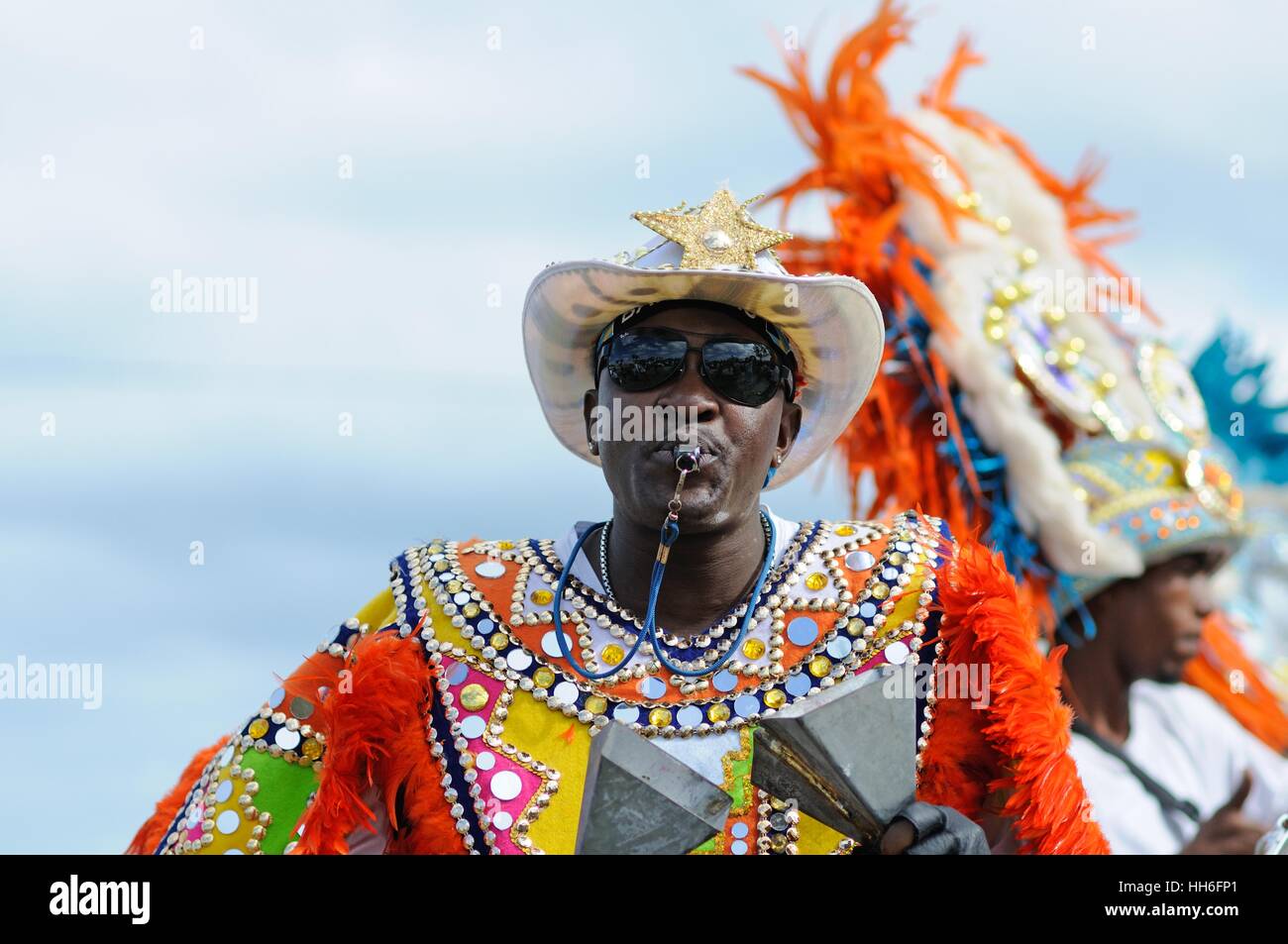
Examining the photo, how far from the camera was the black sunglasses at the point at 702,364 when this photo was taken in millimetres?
4320

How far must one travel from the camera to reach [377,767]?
4332 millimetres

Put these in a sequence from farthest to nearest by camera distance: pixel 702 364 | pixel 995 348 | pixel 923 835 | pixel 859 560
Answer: pixel 995 348 → pixel 859 560 → pixel 702 364 → pixel 923 835

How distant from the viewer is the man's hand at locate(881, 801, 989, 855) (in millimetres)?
3641

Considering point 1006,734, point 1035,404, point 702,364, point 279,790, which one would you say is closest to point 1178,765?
point 1035,404

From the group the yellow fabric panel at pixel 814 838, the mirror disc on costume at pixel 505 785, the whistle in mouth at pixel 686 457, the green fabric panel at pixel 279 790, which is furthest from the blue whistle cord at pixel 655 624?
the green fabric panel at pixel 279 790

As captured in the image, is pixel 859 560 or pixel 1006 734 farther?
pixel 859 560

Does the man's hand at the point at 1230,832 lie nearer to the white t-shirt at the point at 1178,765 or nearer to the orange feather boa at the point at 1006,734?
the white t-shirt at the point at 1178,765

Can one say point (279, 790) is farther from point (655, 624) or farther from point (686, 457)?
point (686, 457)

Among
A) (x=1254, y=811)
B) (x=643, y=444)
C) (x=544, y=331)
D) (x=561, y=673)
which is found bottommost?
(x=1254, y=811)

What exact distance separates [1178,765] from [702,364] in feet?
15.1

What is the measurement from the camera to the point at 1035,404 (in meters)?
7.59
